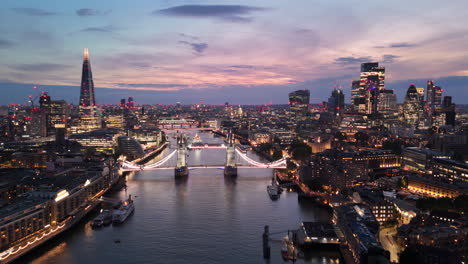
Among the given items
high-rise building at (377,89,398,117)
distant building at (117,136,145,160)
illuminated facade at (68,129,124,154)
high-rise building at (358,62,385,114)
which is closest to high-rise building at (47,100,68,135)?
illuminated facade at (68,129,124,154)

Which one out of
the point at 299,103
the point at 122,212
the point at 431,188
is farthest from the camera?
the point at 299,103

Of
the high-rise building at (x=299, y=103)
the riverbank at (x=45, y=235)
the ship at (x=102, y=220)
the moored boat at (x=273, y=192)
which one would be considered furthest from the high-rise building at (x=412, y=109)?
the ship at (x=102, y=220)

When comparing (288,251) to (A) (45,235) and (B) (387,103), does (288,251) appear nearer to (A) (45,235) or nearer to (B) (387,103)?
(A) (45,235)

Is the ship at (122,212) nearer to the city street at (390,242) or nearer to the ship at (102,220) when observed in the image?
the ship at (102,220)

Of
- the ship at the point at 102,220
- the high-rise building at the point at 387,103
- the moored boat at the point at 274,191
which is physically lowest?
the ship at the point at 102,220

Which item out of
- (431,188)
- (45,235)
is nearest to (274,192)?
(431,188)

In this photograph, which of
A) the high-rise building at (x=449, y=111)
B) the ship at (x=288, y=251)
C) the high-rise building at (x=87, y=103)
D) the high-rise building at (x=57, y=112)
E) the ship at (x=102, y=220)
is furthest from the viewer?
the high-rise building at (x=57, y=112)
